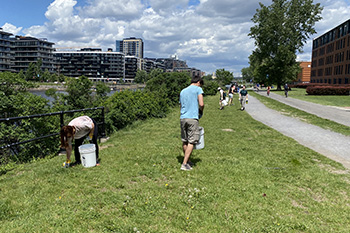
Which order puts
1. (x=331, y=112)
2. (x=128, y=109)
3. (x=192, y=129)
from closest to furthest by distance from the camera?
(x=192, y=129), (x=128, y=109), (x=331, y=112)

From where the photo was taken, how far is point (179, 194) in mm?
4215

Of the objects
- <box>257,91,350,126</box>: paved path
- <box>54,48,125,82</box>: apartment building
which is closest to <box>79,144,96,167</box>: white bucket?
<box>257,91,350,126</box>: paved path

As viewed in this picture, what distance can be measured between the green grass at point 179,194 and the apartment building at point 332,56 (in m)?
67.6

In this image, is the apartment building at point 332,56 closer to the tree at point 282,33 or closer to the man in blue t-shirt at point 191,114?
the tree at point 282,33

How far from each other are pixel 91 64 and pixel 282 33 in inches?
5356

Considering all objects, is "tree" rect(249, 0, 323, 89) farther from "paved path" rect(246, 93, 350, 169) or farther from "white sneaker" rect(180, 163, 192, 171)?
"white sneaker" rect(180, 163, 192, 171)

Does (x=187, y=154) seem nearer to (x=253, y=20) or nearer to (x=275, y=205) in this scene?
(x=275, y=205)

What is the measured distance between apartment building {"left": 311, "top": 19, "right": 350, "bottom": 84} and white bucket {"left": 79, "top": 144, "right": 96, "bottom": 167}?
6955 centimetres

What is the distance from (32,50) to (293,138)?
142 m

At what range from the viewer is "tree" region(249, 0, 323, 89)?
172 ft

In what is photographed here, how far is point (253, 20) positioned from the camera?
57.0 metres

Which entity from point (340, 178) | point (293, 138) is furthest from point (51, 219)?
point (293, 138)

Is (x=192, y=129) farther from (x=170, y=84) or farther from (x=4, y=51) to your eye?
(x=4, y=51)

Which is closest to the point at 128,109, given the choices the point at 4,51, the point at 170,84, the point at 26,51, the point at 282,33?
the point at 170,84
